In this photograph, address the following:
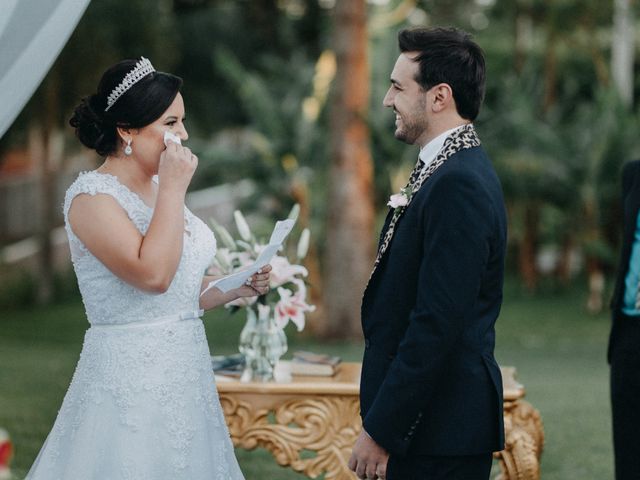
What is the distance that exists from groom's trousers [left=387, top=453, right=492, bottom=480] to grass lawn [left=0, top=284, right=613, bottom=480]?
3409mm

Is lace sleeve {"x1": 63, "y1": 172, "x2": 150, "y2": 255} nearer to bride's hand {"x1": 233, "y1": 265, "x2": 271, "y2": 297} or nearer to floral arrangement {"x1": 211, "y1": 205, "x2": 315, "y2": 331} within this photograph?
bride's hand {"x1": 233, "y1": 265, "x2": 271, "y2": 297}

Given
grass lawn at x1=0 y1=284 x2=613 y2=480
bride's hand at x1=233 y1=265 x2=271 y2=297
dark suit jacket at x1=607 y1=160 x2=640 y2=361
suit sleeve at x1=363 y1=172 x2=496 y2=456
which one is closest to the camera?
suit sleeve at x1=363 y1=172 x2=496 y2=456

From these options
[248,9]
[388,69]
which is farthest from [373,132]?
[248,9]

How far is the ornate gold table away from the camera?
487 cm

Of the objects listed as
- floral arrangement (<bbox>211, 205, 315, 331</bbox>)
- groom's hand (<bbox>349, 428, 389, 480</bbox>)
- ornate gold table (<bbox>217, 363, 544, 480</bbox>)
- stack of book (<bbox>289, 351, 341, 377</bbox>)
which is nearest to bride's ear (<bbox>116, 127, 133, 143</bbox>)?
groom's hand (<bbox>349, 428, 389, 480</bbox>)

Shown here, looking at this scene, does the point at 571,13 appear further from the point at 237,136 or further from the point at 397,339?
the point at 397,339

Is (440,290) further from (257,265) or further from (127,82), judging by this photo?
(127,82)

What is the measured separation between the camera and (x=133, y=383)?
327 centimetres

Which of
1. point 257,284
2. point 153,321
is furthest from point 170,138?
point 257,284

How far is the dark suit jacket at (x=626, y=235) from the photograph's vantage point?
4.56 metres

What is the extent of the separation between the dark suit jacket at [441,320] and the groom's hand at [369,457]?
5 centimetres

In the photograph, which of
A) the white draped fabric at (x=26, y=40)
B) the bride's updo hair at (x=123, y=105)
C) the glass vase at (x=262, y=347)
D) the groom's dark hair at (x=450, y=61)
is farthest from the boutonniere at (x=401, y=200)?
the glass vase at (x=262, y=347)

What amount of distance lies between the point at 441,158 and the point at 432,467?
2.70ft

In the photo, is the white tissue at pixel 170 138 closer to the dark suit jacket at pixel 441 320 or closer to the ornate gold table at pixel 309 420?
the dark suit jacket at pixel 441 320
